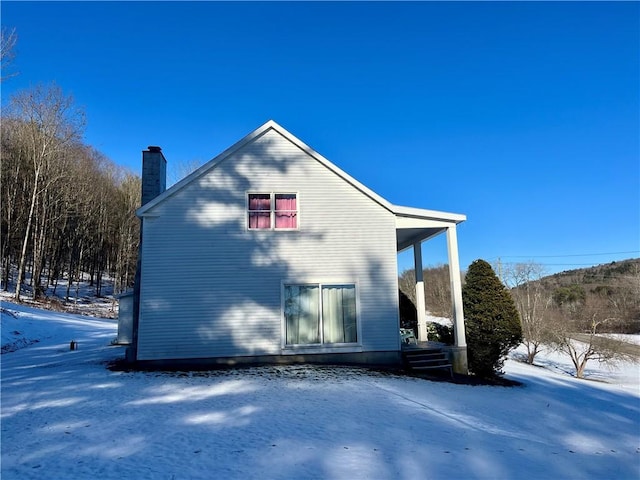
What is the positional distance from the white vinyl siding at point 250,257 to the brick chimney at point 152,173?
1.53 metres

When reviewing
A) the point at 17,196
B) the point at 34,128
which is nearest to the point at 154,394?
the point at 34,128

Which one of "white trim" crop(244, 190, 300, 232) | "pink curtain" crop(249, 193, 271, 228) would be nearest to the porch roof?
"white trim" crop(244, 190, 300, 232)

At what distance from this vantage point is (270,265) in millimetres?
11430

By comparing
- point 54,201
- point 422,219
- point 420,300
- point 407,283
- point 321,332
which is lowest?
point 321,332

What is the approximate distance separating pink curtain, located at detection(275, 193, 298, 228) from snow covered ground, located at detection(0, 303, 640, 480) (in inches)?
156

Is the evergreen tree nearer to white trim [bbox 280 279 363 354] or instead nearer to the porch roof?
the porch roof

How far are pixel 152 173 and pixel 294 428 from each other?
958 centimetres

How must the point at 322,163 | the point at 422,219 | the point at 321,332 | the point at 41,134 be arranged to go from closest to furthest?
the point at 321,332
the point at 322,163
the point at 422,219
the point at 41,134

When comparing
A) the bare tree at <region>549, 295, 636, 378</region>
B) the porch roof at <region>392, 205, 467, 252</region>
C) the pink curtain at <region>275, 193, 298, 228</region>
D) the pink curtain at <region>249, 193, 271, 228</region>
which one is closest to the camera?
the pink curtain at <region>249, 193, 271, 228</region>

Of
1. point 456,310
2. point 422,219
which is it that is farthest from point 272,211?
point 456,310

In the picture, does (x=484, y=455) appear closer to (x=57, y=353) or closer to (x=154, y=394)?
(x=154, y=394)

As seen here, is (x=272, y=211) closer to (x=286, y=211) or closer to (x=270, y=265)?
(x=286, y=211)

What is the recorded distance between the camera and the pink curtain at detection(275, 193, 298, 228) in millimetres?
11797

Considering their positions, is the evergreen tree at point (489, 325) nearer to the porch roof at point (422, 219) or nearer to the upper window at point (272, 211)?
the porch roof at point (422, 219)
